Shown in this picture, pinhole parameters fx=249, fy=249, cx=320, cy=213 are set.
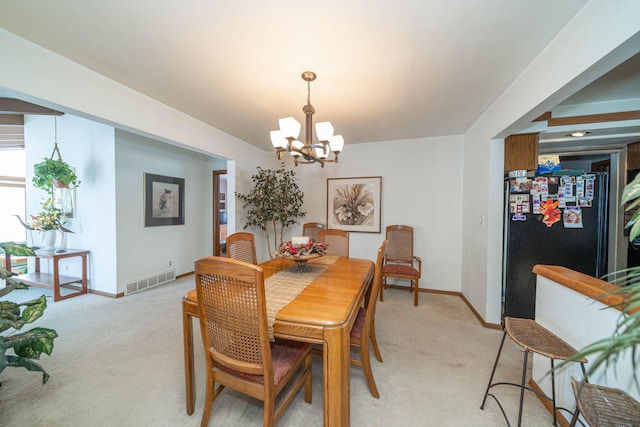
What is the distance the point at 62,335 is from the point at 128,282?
1130 mm

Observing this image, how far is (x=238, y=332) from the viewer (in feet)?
4.08

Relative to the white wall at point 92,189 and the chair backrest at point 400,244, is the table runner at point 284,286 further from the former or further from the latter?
the white wall at point 92,189

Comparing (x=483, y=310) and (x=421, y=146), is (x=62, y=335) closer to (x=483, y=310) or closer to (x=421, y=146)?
(x=483, y=310)

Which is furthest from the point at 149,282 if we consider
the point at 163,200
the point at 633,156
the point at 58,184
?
the point at 633,156

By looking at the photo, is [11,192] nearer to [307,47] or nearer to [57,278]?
[57,278]

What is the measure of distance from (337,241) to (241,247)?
1.10 meters

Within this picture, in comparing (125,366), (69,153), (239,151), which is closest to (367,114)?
(239,151)

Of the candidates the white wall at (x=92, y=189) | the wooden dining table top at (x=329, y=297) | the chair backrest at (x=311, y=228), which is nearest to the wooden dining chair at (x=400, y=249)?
the chair backrest at (x=311, y=228)

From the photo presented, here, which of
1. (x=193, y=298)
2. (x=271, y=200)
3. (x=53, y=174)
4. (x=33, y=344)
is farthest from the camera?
(x=271, y=200)

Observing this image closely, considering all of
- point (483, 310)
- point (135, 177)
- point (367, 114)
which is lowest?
point (483, 310)

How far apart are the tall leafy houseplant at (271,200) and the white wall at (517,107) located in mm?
2511

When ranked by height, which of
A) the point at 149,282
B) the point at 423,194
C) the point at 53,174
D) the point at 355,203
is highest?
the point at 53,174

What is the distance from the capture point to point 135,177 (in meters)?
3.71

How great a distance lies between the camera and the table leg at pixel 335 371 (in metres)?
1.21
